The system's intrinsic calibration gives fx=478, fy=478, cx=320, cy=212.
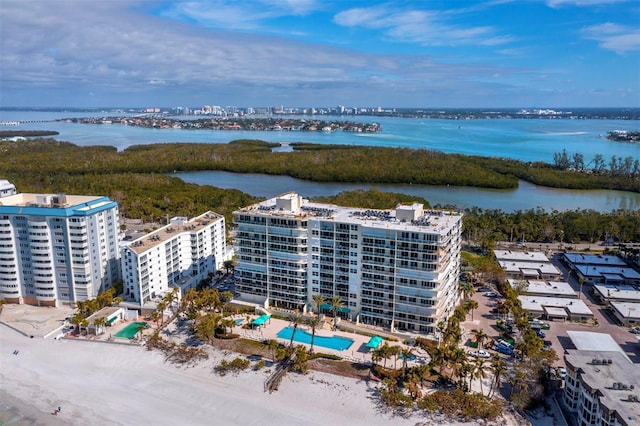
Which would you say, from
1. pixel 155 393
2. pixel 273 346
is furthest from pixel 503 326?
pixel 155 393

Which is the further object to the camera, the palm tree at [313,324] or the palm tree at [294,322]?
the palm tree at [294,322]

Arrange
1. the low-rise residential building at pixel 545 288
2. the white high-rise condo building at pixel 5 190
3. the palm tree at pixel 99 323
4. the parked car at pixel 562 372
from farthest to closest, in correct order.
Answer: the low-rise residential building at pixel 545 288
the white high-rise condo building at pixel 5 190
the palm tree at pixel 99 323
the parked car at pixel 562 372

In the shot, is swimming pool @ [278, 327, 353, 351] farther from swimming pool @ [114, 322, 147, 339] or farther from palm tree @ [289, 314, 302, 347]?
swimming pool @ [114, 322, 147, 339]

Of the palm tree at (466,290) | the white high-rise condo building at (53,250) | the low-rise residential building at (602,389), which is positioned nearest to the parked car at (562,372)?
the low-rise residential building at (602,389)

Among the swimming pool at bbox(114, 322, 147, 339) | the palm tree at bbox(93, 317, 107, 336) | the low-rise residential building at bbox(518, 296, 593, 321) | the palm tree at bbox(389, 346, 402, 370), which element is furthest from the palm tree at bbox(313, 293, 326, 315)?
the low-rise residential building at bbox(518, 296, 593, 321)

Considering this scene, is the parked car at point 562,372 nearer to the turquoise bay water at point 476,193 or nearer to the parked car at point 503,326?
the parked car at point 503,326

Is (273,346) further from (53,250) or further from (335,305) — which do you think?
(53,250)

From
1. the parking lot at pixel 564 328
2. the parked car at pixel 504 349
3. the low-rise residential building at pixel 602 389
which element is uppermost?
the low-rise residential building at pixel 602 389
